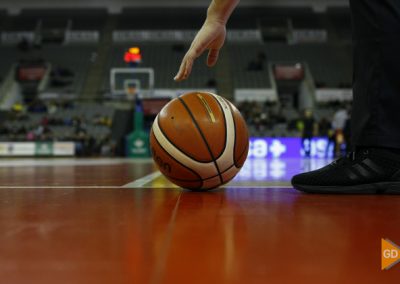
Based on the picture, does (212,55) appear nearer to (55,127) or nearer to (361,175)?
(361,175)

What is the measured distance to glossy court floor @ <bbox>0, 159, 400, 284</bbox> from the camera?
545 millimetres

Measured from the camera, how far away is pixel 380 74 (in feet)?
4.29

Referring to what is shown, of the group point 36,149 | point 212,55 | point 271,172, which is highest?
point 212,55

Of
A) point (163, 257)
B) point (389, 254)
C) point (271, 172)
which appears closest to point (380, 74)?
point (389, 254)

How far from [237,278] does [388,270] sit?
21 centimetres

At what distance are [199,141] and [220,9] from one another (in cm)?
50

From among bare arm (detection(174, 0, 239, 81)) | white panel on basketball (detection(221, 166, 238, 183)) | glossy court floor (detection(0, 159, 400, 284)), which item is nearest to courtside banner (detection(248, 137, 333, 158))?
white panel on basketball (detection(221, 166, 238, 183))

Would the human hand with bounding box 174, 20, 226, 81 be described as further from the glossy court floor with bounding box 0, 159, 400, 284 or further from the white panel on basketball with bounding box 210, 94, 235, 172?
the glossy court floor with bounding box 0, 159, 400, 284

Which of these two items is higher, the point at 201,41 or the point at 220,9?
the point at 220,9

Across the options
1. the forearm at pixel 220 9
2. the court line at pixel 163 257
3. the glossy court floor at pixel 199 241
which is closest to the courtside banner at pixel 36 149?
the forearm at pixel 220 9

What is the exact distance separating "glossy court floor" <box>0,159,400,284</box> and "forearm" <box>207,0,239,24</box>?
71cm

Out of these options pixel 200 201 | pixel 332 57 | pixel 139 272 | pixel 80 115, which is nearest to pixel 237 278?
pixel 139 272

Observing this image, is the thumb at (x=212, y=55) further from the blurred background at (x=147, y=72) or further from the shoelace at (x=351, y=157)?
the blurred background at (x=147, y=72)

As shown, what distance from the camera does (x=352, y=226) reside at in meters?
0.86
